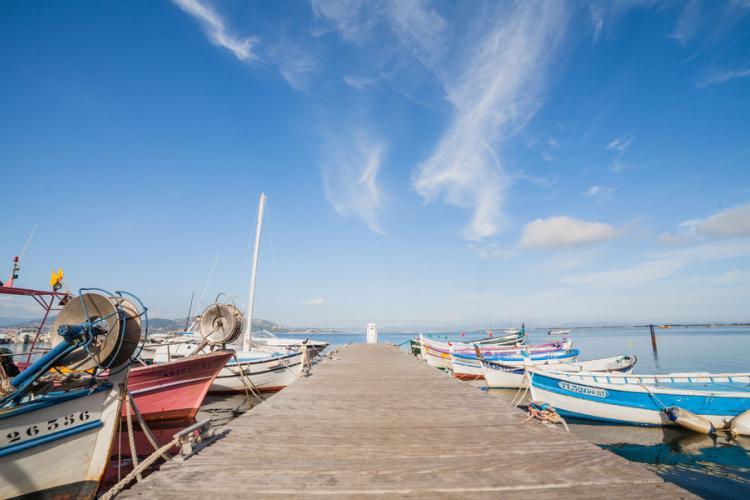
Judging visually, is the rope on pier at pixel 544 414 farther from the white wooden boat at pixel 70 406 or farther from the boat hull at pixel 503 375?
the boat hull at pixel 503 375

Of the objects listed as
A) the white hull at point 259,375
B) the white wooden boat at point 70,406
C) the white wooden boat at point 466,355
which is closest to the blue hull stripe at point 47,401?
the white wooden boat at point 70,406

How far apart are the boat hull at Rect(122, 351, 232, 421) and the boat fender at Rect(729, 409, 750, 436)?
704 inches

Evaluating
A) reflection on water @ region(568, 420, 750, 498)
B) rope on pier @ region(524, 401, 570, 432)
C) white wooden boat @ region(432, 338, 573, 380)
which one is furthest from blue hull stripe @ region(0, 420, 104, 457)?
white wooden boat @ region(432, 338, 573, 380)

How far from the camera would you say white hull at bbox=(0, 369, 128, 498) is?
5441 millimetres

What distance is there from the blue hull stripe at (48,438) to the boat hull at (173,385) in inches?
225

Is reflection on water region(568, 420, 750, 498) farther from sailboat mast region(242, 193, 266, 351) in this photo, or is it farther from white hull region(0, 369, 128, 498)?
sailboat mast region(242, 193, 266, 351)

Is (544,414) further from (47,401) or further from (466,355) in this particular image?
(466,355)

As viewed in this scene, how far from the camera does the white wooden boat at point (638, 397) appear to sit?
11219mm

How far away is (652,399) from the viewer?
1198cm

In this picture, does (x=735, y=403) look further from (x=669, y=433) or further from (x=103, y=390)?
(x=103, y=390)

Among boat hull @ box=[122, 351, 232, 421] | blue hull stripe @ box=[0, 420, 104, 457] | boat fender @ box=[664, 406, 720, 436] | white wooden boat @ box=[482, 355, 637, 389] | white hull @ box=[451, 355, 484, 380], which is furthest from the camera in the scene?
white hull @ box=[451, 355, 484, 380]

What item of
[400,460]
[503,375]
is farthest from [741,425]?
[400,460]

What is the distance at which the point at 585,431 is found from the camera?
12273mm

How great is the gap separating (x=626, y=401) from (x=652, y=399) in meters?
0.80
